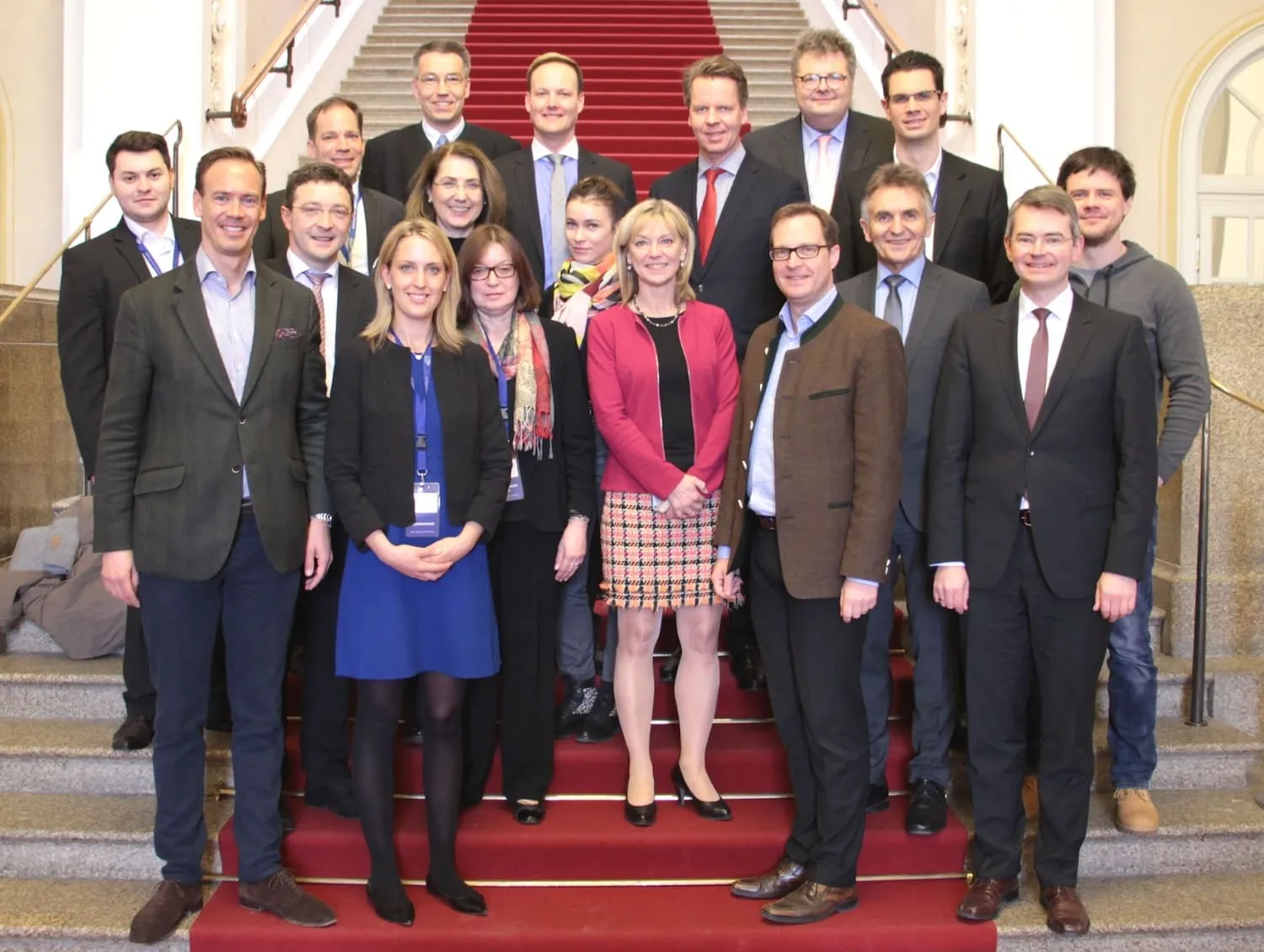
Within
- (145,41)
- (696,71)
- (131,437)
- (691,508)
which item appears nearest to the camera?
(131,437)

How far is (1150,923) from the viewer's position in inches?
128

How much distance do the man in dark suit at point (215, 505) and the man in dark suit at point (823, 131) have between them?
1670mm

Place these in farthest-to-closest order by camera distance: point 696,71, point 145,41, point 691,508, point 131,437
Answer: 1. point 145,41
2. point 696,71
3. point 691,508
4. point 131,437

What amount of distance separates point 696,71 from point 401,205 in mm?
1002

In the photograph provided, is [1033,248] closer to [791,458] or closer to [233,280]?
[791,458]

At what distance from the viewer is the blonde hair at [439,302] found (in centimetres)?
312

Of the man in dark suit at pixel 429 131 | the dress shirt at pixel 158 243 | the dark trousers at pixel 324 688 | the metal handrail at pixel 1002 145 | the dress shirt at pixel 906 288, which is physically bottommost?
the dark trousers at pixel 324 688

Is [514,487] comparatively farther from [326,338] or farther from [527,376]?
[326,338]

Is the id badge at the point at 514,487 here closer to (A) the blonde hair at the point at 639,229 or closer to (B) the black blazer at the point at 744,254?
(A) the blonde hair at the point at 639,229

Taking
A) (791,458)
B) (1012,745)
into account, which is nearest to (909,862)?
(1012,745)

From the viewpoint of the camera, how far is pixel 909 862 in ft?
11.3

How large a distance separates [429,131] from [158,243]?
1.08 m

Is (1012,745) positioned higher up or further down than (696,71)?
further down

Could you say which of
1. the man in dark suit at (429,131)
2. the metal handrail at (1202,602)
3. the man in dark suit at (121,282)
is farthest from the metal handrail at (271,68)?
the metal handrail at (1202,602)
